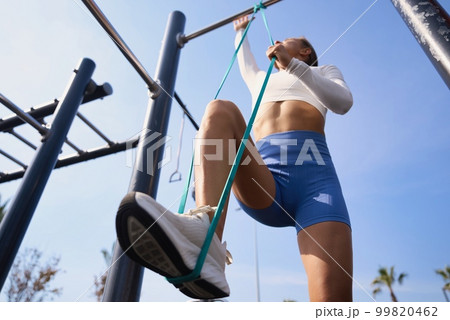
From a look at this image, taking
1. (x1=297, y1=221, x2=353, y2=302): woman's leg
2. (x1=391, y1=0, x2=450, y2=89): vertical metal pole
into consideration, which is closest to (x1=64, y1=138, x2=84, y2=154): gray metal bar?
(x1=297, y1=221, x2=353, y2=302): woman's leg

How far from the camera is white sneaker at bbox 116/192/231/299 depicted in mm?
645

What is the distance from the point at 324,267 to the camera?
3.22 feet

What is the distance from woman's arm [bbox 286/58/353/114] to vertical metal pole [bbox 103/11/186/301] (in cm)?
70

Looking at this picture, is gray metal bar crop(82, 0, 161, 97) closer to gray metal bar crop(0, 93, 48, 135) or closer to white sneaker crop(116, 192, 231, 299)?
gray metal bar crop(0, 93, 48, 135)

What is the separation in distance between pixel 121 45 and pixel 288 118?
2.77ft

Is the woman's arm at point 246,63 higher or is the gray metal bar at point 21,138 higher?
the gray metal bar at point 21,138

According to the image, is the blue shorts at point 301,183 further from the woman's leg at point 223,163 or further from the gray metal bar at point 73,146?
the gray metal bar at point 73,146

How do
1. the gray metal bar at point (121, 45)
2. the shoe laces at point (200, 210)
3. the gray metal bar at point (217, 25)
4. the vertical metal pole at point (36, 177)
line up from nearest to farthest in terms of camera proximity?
1. the shoe laces at point (200, 210)
2. the gray metal bar at point (121, 45)
3. the vertical metal pole at point (36, 177)
4. the gray metal bar at point (217, 25)

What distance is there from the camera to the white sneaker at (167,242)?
645 millimetres

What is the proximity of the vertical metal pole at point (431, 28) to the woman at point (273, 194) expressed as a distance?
0.55 meters

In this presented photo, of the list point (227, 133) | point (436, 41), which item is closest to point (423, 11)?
point (436, 41)

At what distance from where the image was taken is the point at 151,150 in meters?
1.46

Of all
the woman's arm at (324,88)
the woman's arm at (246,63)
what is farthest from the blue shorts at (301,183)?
the woman's arm at (246,63)

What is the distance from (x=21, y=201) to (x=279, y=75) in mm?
1465
